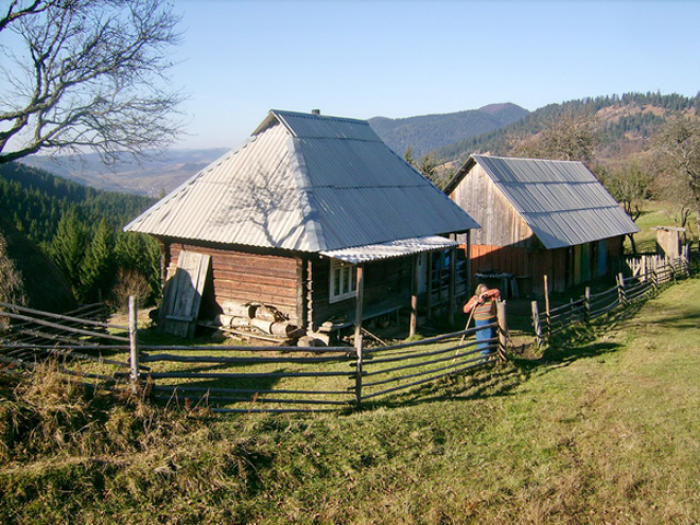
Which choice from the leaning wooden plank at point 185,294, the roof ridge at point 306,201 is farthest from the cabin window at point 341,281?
the leaning wooden plank at point 185,294

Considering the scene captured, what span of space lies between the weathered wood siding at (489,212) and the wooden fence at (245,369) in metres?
9.65

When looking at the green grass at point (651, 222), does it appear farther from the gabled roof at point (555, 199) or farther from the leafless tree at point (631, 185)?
the gabled roof at point (555, 199)

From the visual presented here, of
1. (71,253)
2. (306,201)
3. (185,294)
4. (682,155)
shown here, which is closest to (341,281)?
(306,201)

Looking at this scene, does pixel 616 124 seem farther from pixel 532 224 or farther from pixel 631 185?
pixel 532 224

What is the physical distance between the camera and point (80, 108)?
16.6 meters

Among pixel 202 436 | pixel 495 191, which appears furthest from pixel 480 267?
pixel 202 436

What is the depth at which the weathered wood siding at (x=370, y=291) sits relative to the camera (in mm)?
14062

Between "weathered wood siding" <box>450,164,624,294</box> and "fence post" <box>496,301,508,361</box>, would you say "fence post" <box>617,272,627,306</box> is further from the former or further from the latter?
"fence post" <box>496,301,508,361</box>

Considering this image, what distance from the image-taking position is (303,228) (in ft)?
44.6

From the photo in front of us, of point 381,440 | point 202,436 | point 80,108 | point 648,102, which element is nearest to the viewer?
point 202,436

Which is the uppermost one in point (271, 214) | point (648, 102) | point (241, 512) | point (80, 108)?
point (648, 102)

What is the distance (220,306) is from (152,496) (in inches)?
370

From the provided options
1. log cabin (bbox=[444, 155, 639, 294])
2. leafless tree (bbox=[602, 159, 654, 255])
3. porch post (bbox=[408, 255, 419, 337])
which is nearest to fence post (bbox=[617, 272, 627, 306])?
log cabin (bbox=[444, 155, 639, 294])

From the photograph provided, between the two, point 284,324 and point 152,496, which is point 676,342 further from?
point 152,496
